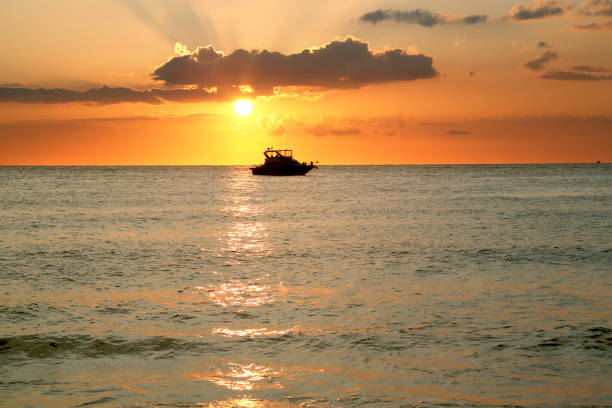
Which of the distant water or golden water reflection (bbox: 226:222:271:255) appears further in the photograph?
golden water reflection (bbox: 226:222:271:255)

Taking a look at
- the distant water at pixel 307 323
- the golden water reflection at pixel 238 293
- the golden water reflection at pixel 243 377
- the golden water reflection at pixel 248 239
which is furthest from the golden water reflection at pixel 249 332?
the golden water reflection at pixel 248 239

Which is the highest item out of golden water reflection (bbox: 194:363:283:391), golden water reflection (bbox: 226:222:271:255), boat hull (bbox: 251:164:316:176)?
boat hull (bbox: 251:164:316:176)

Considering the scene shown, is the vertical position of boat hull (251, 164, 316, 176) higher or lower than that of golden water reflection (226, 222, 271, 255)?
higher

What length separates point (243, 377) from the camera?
37.1ft

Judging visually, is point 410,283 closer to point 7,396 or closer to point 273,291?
point 273,291

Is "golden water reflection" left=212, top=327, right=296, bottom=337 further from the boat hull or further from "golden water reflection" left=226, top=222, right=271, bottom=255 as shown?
the boat hull

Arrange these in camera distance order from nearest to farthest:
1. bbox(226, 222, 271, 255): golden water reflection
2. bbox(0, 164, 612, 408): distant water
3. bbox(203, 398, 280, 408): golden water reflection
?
bbox(203, 398, 280, 408): golden water reflection < bbox(0, 164, 612, 408): distant water < bbox(226, 222, 271, 255): golden water reflection

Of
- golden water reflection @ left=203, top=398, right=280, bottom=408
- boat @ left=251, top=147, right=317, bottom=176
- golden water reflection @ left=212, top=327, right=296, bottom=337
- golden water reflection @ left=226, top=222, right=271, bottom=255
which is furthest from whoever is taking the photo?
boat @ left=251, top=147, right=317, bottom=176

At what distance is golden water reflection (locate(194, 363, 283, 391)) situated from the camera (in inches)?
427

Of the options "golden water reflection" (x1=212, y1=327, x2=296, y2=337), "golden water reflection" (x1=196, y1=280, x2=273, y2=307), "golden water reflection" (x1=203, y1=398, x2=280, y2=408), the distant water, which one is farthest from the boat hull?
"golden water reflection" (x1=203, y1=398, x2=280, y2=408)

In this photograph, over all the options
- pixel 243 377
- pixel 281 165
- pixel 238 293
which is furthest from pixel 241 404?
pixel 281 165

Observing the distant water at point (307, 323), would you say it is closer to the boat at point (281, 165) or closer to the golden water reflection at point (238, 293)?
the golden water reflection at point (238, 293)

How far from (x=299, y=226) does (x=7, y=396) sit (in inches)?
1324

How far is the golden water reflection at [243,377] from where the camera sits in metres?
10.9
